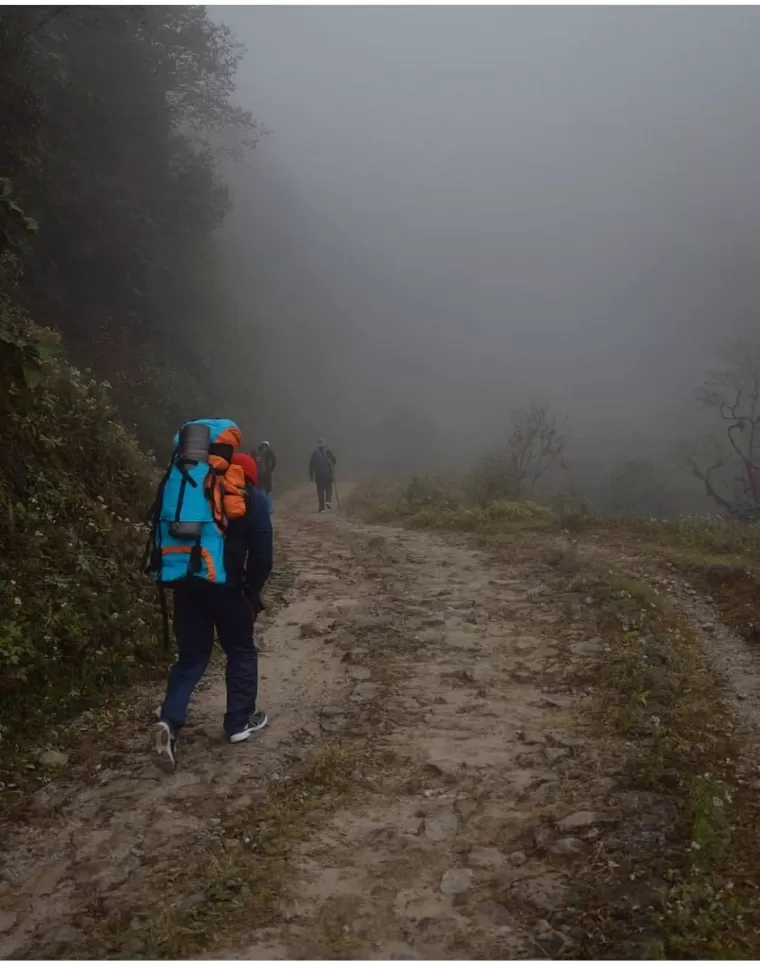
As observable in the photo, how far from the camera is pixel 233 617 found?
5.00m

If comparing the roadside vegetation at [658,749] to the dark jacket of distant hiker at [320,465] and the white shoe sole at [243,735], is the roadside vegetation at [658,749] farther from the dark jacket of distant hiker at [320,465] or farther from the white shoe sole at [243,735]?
the dark jacket of distant hiker at [320,465]

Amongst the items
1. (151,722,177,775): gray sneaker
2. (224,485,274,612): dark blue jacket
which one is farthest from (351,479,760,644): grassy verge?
(151,722,177,775): gray sneaker

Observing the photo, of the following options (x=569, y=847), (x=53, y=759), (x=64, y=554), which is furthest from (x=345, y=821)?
(x=64, y=554)

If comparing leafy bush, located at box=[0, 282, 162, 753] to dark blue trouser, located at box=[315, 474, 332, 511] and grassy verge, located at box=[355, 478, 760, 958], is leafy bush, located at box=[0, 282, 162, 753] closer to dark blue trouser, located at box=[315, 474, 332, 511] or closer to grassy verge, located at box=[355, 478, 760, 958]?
grassy verge, located at box=[355, 478, 760, 958]

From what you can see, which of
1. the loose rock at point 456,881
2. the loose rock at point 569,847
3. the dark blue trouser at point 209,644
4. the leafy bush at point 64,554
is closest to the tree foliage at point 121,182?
the leafy bush at point 64,554

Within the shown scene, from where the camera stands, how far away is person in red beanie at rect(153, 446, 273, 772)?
4879mm

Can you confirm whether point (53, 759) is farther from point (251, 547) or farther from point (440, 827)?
point (440, 827)

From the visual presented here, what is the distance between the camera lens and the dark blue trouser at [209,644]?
4891mm

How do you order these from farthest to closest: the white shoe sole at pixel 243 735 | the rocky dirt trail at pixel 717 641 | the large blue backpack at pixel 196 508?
the rocky dirt trail at pixel 717 641
the white shoe sole at pixel 243 735
the large blue backpack at pixel 196 508

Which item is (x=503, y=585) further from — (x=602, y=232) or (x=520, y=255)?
(x=602, y=232)

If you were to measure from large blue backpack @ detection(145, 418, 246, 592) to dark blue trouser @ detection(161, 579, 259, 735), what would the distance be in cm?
15

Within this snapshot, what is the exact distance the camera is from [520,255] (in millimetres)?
124500

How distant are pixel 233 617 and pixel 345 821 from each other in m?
1.58

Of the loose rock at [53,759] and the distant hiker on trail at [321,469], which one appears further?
the distant hiker on trail at [321,469]
